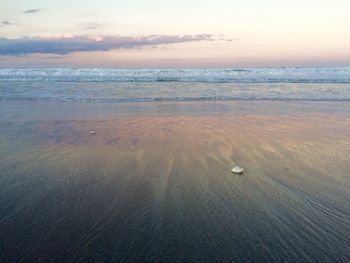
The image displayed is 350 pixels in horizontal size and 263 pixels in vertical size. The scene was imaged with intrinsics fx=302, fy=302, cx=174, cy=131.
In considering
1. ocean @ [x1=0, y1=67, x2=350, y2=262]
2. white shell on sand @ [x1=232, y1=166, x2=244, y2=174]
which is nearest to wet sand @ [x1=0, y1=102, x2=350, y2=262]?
ocean @ [x1=0, y1=67, x2=350, y2=262]

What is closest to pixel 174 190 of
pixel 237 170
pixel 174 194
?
pixel 174 194

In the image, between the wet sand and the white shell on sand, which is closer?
the wet sand

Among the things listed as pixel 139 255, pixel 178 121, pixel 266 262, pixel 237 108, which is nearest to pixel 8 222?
pixel 139 255

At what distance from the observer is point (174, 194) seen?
4.02 metres

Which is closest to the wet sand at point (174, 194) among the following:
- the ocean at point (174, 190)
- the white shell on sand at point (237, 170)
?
the ocean at point (174, 190)

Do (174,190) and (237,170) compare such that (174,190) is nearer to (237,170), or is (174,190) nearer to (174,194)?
(174,194)

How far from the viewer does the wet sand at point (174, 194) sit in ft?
9.43

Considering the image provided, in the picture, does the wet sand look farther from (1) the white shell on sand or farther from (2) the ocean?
(1) the white shell on sand

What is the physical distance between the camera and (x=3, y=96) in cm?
1472

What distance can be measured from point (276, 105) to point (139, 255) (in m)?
10.5

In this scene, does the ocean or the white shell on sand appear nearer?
the ocean

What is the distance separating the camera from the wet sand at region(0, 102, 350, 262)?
2875mm

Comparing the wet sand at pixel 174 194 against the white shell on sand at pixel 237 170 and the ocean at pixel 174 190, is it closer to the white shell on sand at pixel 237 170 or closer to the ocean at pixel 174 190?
the ocean at pixel 174 190

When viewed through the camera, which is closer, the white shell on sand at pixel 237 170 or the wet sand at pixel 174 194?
the wet sand at pixel 174 194
